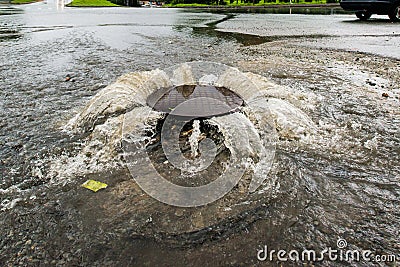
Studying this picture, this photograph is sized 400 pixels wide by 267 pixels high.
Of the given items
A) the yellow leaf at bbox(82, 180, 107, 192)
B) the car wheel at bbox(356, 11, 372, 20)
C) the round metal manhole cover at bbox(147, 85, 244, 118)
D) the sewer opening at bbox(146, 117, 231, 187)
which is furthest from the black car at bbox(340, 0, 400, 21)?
the yellow leaf at bbox(82, 180, 107, 192)

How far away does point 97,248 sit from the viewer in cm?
173

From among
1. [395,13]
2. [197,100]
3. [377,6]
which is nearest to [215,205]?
[197,100]

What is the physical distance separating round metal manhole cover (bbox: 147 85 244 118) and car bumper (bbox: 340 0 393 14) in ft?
40.5

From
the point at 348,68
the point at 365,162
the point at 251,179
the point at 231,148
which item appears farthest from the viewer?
the point at 348,68

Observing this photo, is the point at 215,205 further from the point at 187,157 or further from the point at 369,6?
the point at 369,6

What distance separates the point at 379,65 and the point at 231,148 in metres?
4.32

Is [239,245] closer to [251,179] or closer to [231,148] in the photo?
[251,179]

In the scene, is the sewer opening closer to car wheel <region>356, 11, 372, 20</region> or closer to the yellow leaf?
the yellow leaf

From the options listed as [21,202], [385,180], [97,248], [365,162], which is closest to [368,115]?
[365,162]

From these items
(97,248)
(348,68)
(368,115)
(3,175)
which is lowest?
(97,248)

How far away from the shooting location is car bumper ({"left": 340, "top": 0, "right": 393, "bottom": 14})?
1269cm

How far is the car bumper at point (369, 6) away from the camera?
1269 cm

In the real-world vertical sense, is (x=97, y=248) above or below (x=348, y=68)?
below

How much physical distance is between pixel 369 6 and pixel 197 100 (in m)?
13.2
